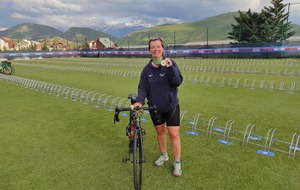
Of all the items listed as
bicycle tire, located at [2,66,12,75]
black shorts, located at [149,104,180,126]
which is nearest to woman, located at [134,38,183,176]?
black shorts, located at [149,104,180,126]

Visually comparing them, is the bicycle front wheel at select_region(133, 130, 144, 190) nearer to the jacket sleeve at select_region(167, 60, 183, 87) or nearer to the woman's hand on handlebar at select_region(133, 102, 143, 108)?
the woman's hand on handlebar at select_region(133, 102, 143, 108)

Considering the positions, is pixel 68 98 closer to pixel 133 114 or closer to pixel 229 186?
pixel 133 114

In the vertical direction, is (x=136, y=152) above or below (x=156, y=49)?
below

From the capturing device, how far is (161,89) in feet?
16.9

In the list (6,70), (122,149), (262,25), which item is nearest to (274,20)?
(262,25)

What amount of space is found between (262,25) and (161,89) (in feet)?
178

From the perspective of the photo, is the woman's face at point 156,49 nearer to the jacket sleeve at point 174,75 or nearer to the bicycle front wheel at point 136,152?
the jacket sleeve at point 174,75

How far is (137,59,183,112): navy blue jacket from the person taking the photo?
504 cm

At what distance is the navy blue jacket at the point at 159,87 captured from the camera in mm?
5043

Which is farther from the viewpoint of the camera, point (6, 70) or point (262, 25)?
point (262, 25)

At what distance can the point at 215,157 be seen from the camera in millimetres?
6484

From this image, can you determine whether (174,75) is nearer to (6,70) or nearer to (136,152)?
(136,152)

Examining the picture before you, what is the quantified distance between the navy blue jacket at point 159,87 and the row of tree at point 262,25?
51280 millimetres

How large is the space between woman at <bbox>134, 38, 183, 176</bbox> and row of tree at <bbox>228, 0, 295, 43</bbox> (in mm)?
51194
